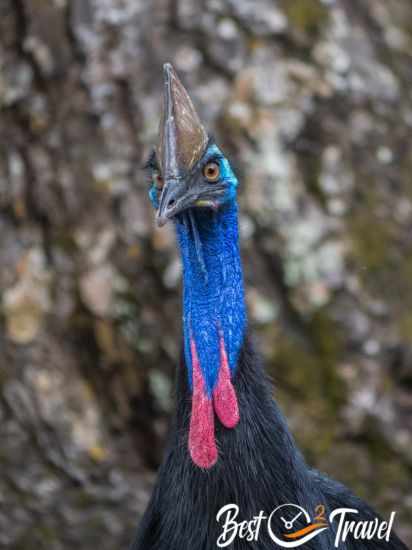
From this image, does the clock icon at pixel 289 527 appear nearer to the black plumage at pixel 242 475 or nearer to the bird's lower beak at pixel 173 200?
the black plumage at pixel 242 475

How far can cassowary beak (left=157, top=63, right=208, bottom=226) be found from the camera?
92.6 inches

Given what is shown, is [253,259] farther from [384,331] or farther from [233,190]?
[233,190]

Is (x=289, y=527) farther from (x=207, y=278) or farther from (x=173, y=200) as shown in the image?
(x=173, y=200)

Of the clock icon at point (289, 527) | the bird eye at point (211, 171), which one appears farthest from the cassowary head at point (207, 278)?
the clock icon at point (289, 527)

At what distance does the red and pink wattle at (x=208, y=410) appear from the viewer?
2545mm

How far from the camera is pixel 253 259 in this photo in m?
4.59

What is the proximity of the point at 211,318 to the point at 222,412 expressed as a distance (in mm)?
228

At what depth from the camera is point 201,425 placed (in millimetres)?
2562

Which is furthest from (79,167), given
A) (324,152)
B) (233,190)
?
(233,190)

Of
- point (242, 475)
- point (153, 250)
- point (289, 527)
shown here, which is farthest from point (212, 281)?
point (153, 250)

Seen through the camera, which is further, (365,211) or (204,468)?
(365,211)

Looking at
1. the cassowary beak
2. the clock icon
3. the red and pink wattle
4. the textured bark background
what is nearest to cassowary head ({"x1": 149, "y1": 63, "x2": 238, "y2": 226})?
the cassowary beak

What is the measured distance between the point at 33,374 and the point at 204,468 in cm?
205

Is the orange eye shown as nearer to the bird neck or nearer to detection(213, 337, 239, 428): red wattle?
the bird neck
